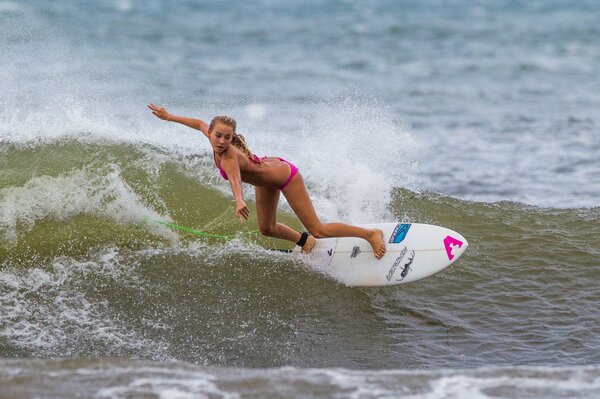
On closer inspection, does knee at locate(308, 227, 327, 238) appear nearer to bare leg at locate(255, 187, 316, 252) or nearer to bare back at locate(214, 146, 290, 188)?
bare leg at locate(255, 187, 316, 252)

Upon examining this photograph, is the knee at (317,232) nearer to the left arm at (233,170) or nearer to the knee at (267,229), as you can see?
the knee at (267,229)

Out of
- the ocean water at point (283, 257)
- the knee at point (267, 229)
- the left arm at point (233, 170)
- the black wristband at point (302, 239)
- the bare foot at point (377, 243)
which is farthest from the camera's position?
the black wristband at point (302, 239)

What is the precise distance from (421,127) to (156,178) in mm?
8838

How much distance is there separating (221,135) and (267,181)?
77 cm

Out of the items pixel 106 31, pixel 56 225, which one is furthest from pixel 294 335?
pixel 106 31

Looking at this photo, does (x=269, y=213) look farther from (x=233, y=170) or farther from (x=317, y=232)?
(x=233, y=170)

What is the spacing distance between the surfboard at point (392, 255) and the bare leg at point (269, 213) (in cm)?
34

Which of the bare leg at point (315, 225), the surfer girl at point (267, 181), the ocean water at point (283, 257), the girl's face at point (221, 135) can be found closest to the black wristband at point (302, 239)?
the surfer girl at point (267, 181)

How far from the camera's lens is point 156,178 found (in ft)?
35.3

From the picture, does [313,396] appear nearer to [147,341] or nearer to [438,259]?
[147,341]

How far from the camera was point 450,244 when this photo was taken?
29.1 feet

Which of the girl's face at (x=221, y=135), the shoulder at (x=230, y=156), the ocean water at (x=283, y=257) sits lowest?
the ocean water at (x=283, y=257)

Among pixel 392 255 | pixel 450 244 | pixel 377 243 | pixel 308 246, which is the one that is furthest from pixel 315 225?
pixel 450 244

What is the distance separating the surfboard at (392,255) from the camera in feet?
28.9
